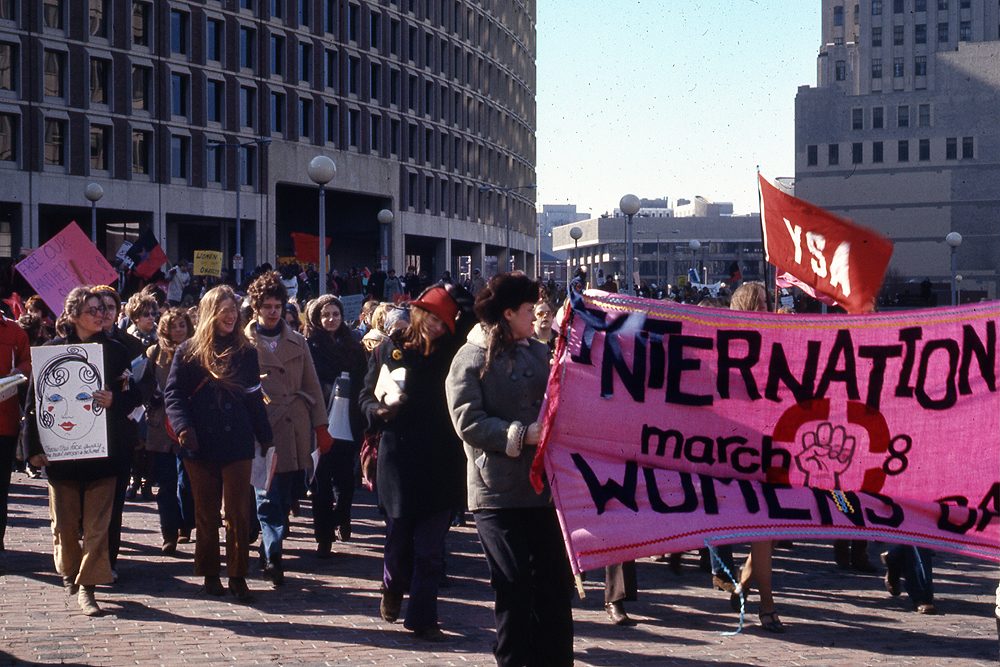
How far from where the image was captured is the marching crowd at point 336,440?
6.24 meters

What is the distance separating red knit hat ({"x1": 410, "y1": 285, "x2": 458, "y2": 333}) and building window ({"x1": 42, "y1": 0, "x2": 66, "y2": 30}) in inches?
1897

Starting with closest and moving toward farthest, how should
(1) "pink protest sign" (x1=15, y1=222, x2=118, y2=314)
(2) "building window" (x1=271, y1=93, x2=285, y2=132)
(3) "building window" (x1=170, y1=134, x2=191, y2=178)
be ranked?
(1) "pink protest sign" (x1=15, y1=222, x2=118, y2=314)
(3) "building window" (x1=170, y1=134, x2=191, y2=178)
(2) "building window" (x1=271, y1=93, x2=285, y2=132)

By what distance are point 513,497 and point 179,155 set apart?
53430 mm

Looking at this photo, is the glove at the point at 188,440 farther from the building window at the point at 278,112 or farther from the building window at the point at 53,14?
the building window at the point at 278,112

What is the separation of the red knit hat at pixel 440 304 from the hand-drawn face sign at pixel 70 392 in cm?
218

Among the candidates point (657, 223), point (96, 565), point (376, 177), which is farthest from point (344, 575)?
point (657, 223)

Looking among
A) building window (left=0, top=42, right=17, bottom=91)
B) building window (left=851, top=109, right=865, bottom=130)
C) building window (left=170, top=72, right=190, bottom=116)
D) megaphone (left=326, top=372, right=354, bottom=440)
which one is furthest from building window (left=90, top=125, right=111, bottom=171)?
building window (left=851, top=109, right=865, bottom=130)

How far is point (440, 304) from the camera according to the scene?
25.6 feet

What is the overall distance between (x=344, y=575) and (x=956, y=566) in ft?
14.2

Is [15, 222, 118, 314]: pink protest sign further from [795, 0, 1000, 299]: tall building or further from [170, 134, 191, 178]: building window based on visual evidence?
[795, 0, 1000, 299]: tall building

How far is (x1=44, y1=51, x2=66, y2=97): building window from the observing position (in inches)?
2061

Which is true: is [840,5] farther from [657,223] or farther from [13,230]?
[13,230]

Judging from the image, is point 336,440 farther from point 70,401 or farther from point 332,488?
point 70,401

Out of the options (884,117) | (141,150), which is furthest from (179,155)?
(884,117)
